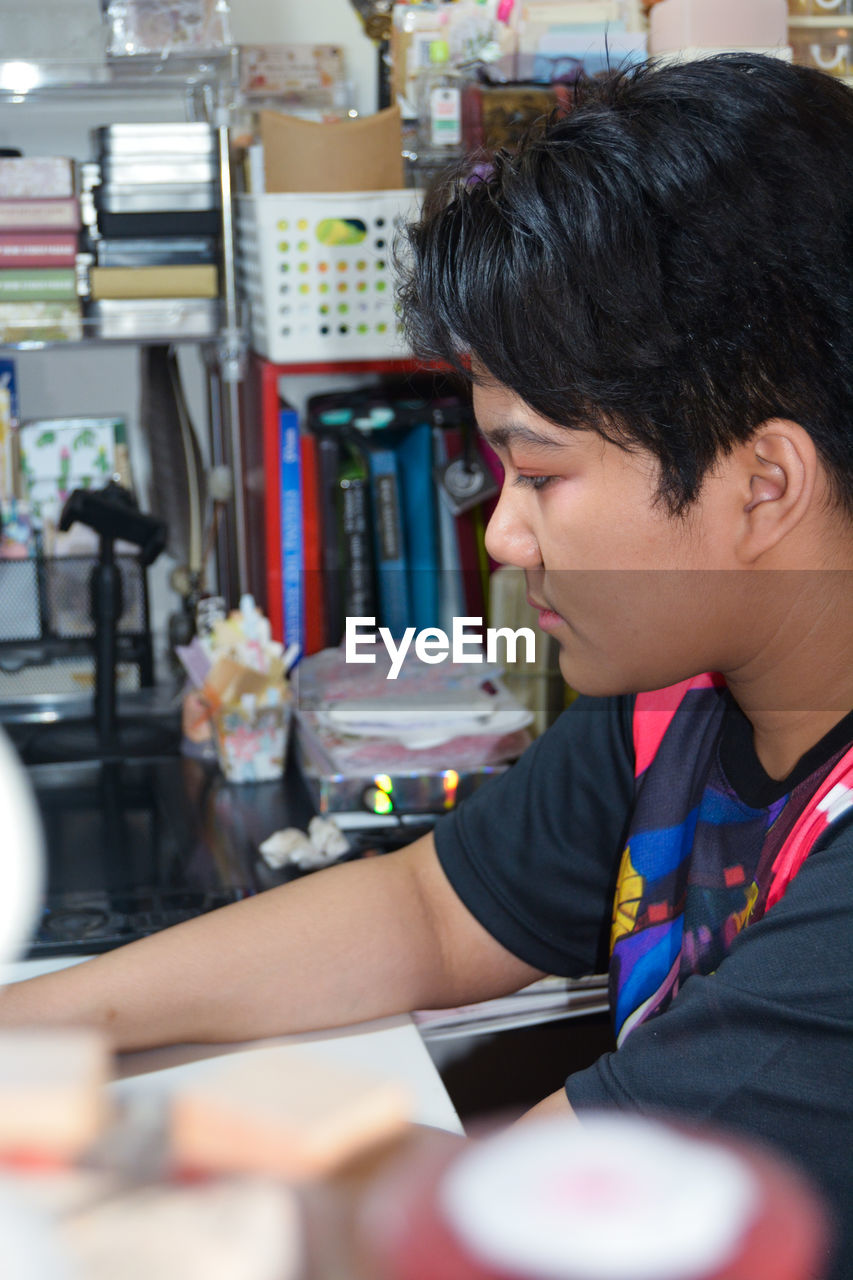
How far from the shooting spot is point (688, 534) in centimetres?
67

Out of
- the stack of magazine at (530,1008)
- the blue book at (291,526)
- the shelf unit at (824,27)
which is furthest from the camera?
the blue book at (291,526)

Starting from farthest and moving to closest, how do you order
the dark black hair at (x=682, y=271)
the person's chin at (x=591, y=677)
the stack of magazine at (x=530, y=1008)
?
the stack of magazine at (x=530, y=1008)
the person's chin at (x=591, y=677)
the dark black hair at (x=682, y=271)

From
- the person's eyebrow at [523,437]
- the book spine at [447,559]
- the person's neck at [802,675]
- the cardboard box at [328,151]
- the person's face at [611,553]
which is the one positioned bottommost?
the book spine at [447,559]

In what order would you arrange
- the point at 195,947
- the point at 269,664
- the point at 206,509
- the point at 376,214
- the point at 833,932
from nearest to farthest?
the point at 833,932 < the point at 195,947 < the point at 269,664 < the point at 376,214 < the point at 206,509

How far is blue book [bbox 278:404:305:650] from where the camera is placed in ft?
5.24

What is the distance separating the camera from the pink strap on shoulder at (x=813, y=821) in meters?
0.65

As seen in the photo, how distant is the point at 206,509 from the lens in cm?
179

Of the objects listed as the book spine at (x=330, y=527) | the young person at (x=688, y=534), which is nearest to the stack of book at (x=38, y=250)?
the book spine at (x=330, y=527)

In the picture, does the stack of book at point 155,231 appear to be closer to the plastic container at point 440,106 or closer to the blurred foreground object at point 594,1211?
the plastic container at point 440,106

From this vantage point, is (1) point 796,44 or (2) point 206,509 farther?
(2) point 206,509

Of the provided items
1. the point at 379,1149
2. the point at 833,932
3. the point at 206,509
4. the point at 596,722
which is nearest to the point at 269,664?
the point at 206,509

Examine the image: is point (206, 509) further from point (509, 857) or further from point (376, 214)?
point (509, 857)

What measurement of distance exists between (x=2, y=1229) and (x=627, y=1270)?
68 millimetres

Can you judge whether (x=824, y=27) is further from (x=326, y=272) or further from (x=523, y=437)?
(x=523, y=437)
